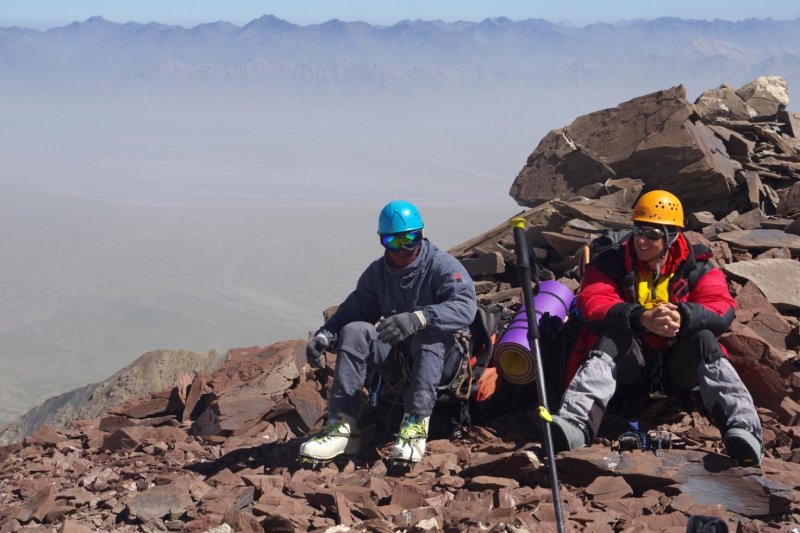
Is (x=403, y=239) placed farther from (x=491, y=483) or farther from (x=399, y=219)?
(x=491, y=483)

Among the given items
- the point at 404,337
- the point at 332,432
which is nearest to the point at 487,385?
the point at 404,337

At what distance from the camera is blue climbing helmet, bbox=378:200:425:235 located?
6918mm

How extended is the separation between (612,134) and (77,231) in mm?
140216

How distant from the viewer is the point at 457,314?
6785 millimetres

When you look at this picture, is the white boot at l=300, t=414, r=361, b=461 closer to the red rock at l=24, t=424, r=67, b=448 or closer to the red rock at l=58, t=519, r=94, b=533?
the red rock at l=58, t=519, r=94, b=533

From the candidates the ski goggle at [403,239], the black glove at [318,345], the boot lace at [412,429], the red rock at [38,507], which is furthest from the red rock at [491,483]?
the red rock at [38,507]

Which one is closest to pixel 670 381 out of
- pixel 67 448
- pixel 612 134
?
pixel 67 448

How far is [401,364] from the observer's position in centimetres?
709

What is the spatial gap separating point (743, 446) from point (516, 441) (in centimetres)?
174

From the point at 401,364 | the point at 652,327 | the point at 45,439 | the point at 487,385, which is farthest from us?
the point at 45,439

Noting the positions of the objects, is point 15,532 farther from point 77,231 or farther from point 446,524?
point 77,231

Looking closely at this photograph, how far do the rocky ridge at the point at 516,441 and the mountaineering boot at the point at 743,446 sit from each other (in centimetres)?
7

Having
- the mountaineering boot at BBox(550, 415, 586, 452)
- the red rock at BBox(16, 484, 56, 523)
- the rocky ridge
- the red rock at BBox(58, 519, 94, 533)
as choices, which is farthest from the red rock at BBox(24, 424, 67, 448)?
the mountaineering boot at BBox(550, 415, 586, 452)

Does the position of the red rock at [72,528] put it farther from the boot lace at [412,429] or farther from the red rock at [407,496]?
the boot lace at [412,429]
